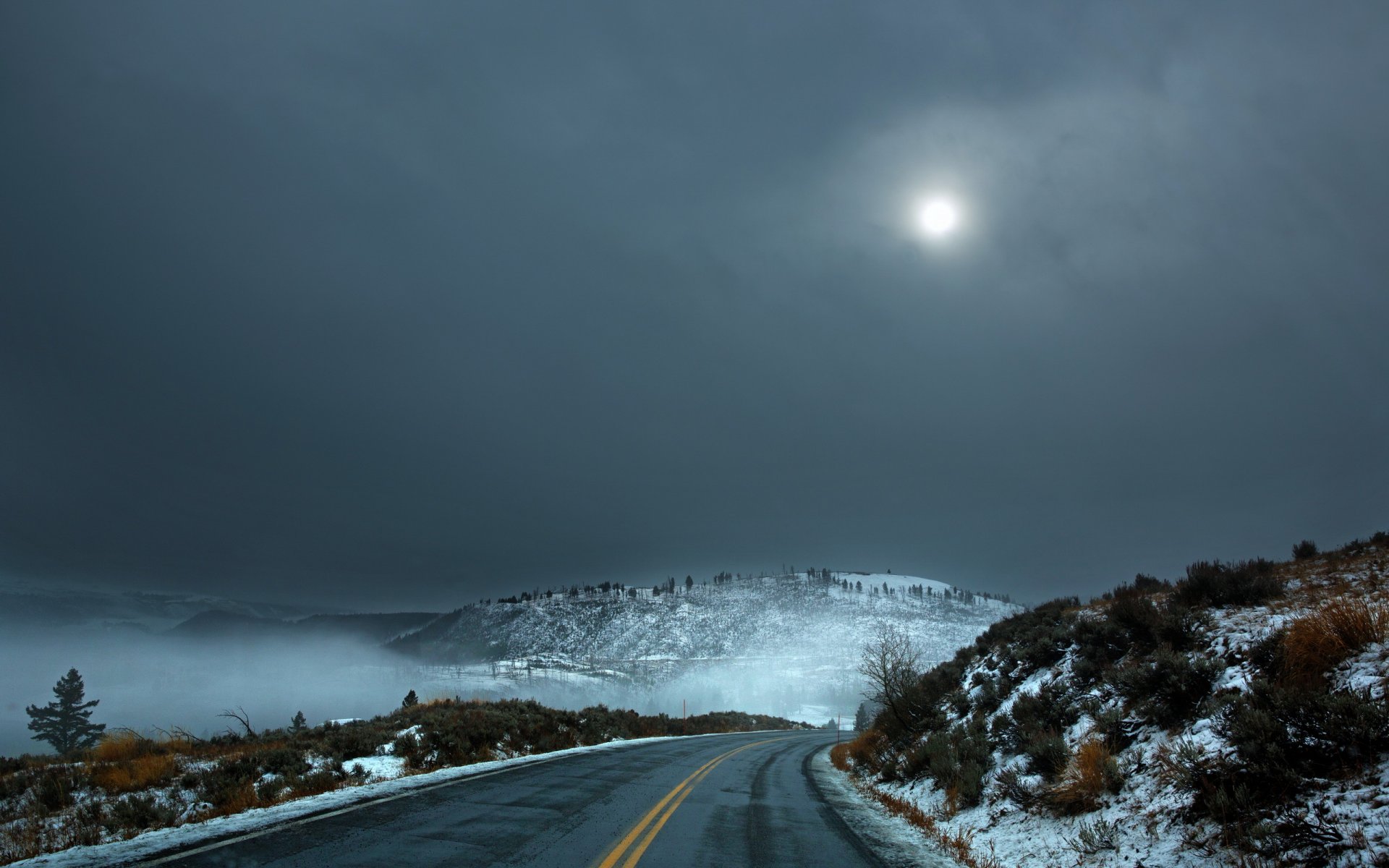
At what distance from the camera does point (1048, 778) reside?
1073cm

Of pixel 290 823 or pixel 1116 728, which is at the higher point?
pixel 1116 728

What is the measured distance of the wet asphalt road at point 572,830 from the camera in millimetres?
7238

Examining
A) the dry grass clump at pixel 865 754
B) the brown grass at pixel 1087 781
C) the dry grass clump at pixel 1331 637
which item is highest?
the dry grass clump at pixel 1331 637

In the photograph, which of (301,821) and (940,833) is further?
(940,833)

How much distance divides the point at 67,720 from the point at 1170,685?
98459 millimetres

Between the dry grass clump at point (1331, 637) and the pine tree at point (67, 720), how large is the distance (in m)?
94.2

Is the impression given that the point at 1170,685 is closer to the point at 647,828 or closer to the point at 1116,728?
the point at 1116,728

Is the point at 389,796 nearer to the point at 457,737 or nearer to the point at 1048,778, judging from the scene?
the point at 457,737

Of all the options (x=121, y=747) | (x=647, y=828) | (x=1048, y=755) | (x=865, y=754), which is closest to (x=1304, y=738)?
(x=1048, y=755)

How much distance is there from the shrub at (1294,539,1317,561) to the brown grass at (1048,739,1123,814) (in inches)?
531

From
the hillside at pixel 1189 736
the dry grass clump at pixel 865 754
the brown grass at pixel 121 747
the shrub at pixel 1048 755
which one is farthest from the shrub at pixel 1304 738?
the brown grass at pixel 121 747

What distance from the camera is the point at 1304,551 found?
18344mm

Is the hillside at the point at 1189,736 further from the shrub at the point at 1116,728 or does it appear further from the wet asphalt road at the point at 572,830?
the wet asphalt road at the point at 572,830

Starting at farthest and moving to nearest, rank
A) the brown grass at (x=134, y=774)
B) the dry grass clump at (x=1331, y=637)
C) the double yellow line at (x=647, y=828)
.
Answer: the brown grass at (x=134, y=774)
the dry grass clump at (x=1331, y=637)
the double yellow line at (x=647, y=828)
